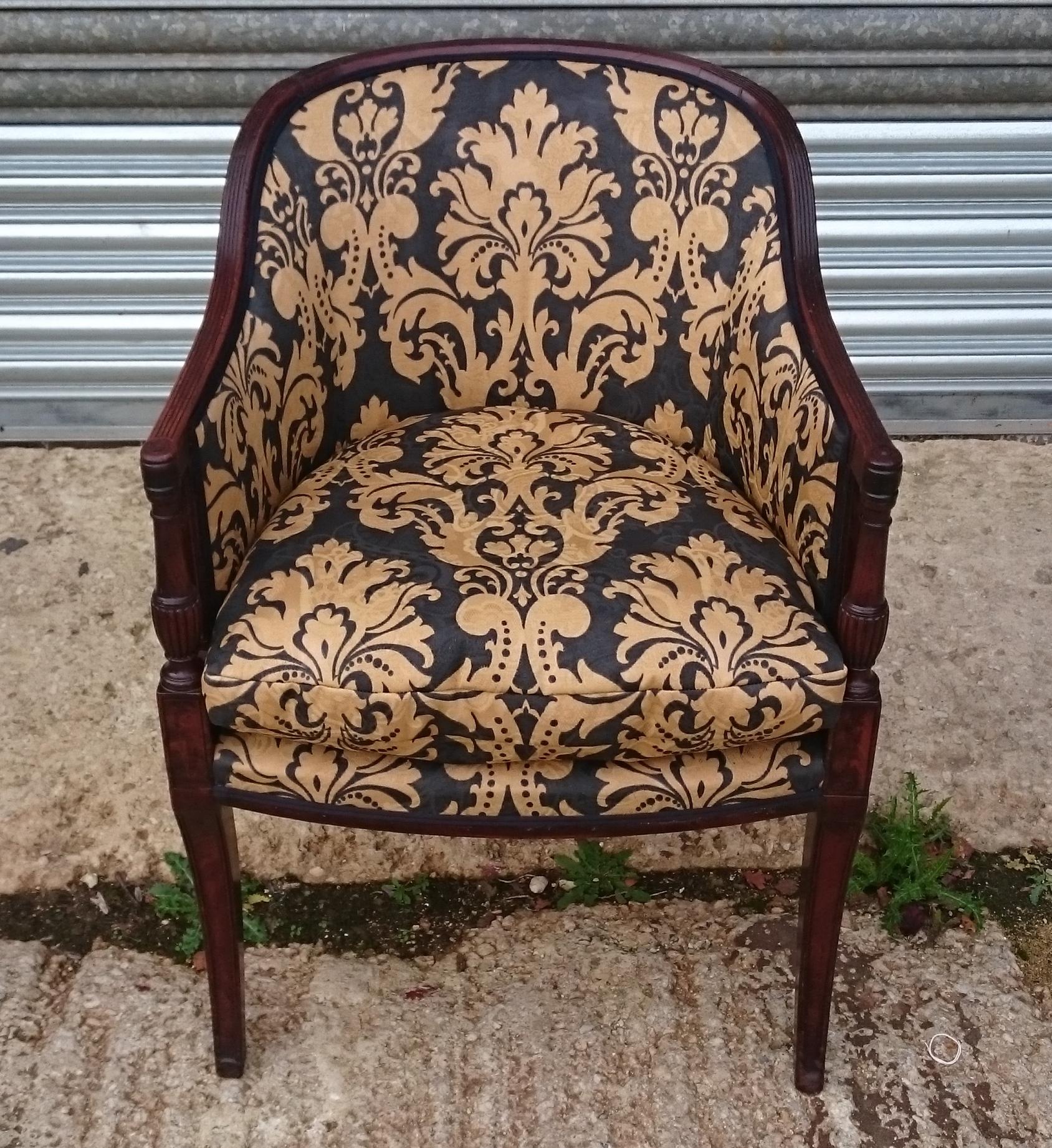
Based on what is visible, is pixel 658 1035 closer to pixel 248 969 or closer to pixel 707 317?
pixel 248 969

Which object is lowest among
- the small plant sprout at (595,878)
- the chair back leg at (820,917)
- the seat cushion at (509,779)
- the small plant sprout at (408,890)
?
the small plant sprout at (408,890)

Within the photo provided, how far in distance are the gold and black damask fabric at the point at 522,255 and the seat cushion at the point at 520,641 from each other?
0.17 meters

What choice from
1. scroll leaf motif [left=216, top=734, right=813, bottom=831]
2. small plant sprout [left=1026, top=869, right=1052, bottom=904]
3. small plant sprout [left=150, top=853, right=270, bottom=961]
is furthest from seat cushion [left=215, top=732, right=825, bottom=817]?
small plant sprout [left=1026, top=869, right=1052, bottom=904]

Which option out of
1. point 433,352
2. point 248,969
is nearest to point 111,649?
point 248,969

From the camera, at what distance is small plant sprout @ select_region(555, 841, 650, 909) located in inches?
64.6

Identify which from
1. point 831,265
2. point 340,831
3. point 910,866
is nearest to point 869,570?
point 910,866

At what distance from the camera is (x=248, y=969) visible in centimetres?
154

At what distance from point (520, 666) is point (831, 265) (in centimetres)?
160

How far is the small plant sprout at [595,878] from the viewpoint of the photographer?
164 centimetres

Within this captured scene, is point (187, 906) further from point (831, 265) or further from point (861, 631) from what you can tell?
point (831, 265)

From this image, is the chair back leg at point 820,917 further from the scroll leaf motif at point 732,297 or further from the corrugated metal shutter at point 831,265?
the corrugated metal shutter at point 831,265

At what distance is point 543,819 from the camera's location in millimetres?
1213

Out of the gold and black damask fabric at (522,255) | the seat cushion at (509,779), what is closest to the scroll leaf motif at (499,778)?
the seat cushion at (509,779)

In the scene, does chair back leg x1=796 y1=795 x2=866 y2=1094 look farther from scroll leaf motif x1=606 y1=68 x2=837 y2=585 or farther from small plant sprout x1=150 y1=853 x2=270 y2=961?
small plant sprout x1=150 y1=853 x2=270 y2=961
